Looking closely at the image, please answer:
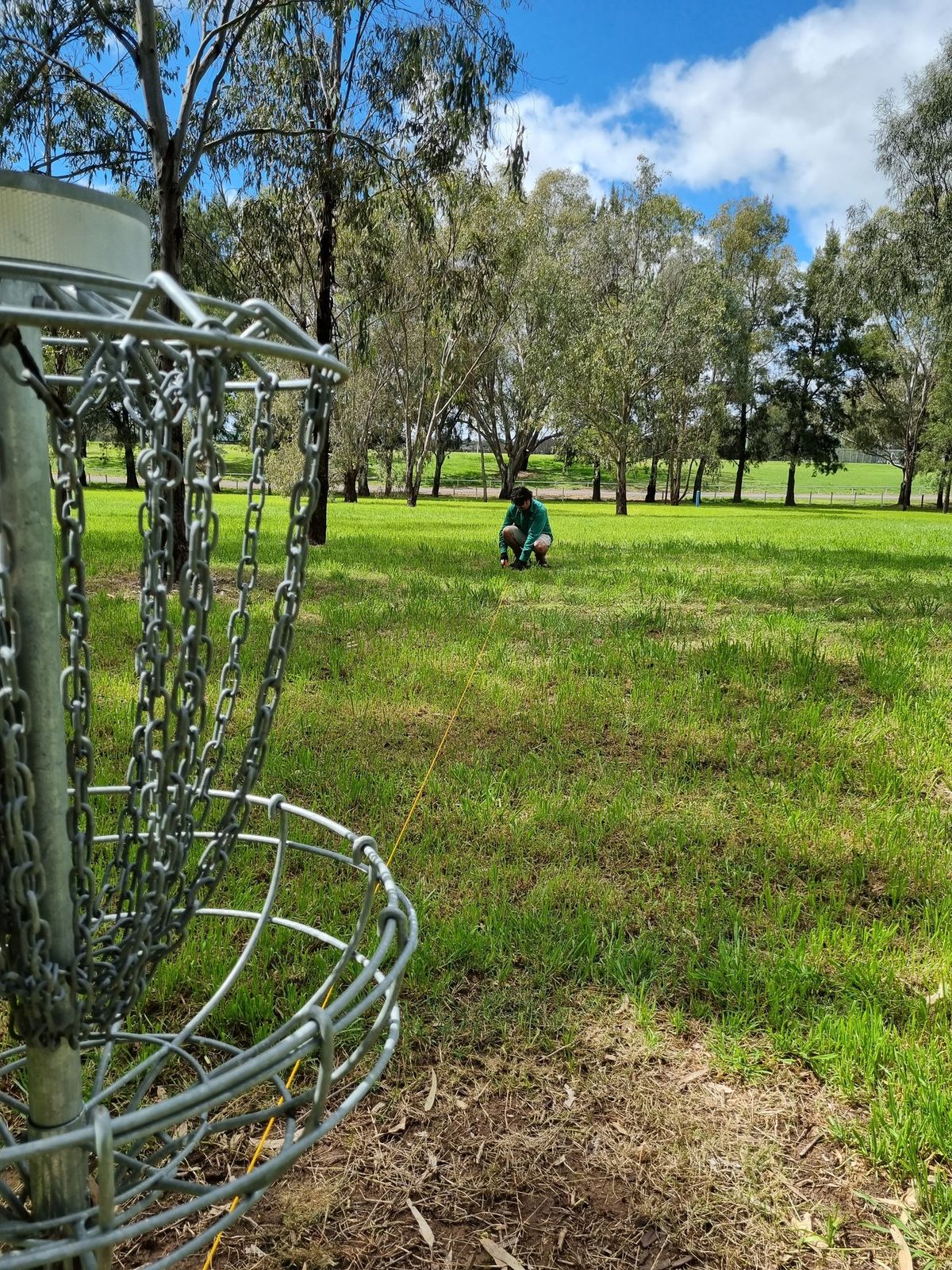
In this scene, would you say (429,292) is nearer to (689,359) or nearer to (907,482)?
(689,359)

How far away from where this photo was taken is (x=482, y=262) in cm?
1323

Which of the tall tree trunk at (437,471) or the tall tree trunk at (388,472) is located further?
the tall tree trunk at (437,471)

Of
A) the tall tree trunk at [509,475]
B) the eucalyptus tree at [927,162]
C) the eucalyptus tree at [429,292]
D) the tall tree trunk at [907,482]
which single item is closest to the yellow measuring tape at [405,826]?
the eucalyptus tree at [429,292]

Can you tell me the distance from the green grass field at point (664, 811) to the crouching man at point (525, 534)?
241 cm

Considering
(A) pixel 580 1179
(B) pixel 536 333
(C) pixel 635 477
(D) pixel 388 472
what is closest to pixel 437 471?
(D) pixel 388 472

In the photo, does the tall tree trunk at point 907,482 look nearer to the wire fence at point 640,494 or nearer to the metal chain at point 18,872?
the wire fence at point 640,494

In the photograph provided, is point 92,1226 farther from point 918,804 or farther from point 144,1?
point 144,1

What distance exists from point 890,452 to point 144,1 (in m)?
41.9

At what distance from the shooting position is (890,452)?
4119 cm

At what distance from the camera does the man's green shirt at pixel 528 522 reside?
30.2 ft

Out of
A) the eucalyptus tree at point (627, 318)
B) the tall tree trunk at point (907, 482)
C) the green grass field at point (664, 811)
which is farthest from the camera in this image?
the tall tree trunk at point (907, 482)

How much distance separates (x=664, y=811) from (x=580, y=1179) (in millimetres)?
1663

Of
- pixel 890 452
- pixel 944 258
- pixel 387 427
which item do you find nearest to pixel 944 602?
pixel 944 258

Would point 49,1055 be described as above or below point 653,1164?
above
